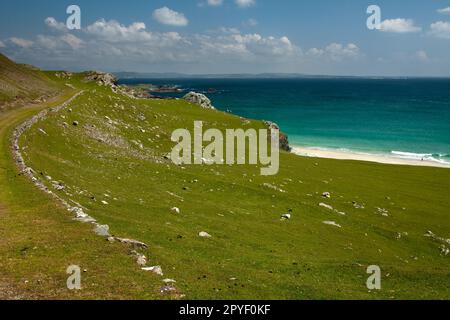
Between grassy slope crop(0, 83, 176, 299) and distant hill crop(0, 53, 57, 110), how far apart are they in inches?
1516

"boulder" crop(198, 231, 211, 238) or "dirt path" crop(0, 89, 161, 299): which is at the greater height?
"dirt path" crop(0, 89, 161, 299)

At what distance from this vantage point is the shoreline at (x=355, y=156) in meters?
102

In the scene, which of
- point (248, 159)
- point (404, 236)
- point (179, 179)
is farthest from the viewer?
point (248, 159)

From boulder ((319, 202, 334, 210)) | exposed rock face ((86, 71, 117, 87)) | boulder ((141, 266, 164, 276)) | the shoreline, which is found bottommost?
the shoreline

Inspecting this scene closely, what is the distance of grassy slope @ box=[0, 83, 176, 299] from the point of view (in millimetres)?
17156

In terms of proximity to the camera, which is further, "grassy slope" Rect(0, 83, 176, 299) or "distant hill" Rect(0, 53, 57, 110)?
"distant hill" Rect(0, 53, 57, 110)

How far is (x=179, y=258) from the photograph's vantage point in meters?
23.2

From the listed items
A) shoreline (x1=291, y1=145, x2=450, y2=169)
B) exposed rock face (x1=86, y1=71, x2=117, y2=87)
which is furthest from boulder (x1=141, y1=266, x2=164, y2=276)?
exposed rock face (x1=86, y1=71, x2=117, y2=87)

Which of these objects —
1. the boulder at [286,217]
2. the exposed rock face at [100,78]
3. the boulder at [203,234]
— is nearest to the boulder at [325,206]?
the boulder at [286,217]

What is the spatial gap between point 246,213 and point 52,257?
856 inches

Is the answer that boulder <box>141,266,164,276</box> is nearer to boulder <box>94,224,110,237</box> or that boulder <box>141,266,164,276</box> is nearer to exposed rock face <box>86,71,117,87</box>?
boulder <box>94,224,110,237</box>
